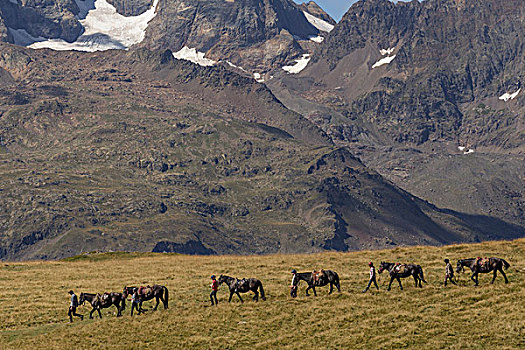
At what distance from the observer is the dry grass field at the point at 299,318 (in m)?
44.4

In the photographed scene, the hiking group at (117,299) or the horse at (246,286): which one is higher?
the horse at (246,286)

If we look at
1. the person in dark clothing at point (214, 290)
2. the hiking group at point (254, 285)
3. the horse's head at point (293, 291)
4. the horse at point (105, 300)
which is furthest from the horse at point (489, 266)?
the horse at point (105, 300)

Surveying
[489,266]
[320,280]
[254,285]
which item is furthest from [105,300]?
[489,266]

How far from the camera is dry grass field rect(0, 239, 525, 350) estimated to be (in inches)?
1750

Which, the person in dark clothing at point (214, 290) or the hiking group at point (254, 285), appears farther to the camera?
the hiking group at point (254, 285)

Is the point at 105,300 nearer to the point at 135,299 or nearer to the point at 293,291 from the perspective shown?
the point at 135,299

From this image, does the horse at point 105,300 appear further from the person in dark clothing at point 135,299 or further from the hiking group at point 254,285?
the person in dark clothing at point 135,299

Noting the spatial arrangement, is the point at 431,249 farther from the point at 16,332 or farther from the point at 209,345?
the point at 16,332

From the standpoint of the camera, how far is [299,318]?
50.4 m

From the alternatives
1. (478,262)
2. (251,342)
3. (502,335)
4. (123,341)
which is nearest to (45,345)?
(123,341)

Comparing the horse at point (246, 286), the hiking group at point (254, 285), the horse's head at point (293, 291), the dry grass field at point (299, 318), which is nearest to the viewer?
the dry grass field at point (299, 318)

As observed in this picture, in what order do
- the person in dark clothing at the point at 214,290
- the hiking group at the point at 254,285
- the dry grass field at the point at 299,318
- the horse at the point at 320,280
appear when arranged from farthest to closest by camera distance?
1. the horse at the point at 320,280
2. the hiking group at the point at 254,285
3. the person in dark clothing at the point at 214,290
4. the dry grass field at the point at 299,318

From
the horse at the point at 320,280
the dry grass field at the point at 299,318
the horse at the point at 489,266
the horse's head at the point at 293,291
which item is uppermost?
the horse at the point at 489,266

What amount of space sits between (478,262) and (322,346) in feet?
61.3
